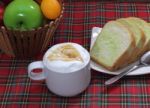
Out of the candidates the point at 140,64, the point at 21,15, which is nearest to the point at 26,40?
the point at 21,15

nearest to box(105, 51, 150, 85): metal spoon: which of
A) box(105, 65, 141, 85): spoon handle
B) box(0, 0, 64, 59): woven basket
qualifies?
box(105, 65, 141, 85): spoon handle

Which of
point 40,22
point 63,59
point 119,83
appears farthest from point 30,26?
point 119,83

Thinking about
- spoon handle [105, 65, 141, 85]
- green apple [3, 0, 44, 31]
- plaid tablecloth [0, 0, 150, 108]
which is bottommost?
plaid tablecloth [0, 0, 150, 108]

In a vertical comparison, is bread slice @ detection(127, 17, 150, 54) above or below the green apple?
below

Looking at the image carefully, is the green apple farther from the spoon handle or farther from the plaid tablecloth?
the spoon handle

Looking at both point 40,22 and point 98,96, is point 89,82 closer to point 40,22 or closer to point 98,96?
point 98,96

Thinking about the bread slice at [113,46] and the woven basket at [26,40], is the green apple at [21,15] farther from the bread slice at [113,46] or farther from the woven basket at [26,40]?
the bread slice at [113,46]

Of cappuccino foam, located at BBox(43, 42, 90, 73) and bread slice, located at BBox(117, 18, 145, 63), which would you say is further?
bread slice, located at BBox(117, 18, 145, 63)

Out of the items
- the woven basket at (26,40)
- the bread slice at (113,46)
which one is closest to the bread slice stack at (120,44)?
the bread slice at (113,46)
